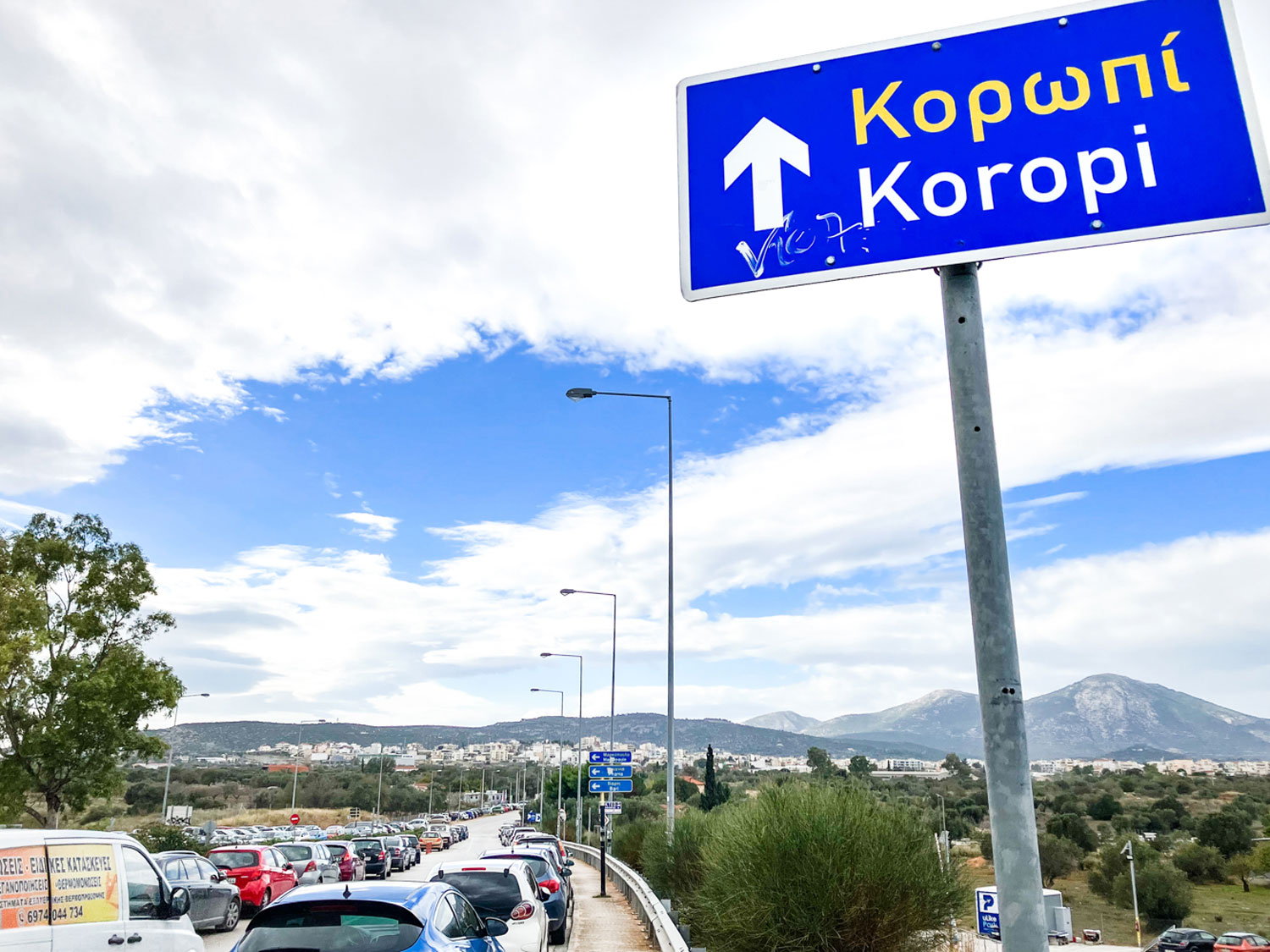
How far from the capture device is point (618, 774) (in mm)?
30000

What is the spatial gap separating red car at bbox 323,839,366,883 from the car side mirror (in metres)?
19.8

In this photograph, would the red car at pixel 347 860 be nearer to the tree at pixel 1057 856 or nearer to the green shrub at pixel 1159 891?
the tree at pixel 1057 856

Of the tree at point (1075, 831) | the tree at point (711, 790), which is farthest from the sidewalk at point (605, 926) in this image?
the tree at point (1075, 831)

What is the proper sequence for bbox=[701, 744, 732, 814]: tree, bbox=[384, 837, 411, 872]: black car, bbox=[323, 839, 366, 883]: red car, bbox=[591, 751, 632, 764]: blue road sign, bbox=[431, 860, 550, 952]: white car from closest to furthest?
bbox=[431, 860, 550, 952]: white car → bbox=[323, 839, 366, 883]: red car → bbox=[591, 751, 632, 764]: blue road sign → bbox=[384, 837, 411, 872]: black car → bbox=[701, 744, 732, 814]: tree

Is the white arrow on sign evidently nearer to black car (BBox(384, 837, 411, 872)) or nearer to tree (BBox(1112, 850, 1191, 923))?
black car (BBox(384, 837, 411, 872))

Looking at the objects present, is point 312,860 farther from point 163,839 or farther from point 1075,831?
point 1075,831

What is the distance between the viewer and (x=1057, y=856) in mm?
64875

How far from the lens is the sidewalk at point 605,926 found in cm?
1658

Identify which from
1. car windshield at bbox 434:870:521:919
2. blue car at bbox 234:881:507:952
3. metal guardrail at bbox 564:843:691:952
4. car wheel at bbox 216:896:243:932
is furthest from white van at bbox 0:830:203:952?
car wheel at bbox 216:896:243:932

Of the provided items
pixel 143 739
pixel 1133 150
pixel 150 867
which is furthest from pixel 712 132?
pixel 143 739

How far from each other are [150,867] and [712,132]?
9641 mm

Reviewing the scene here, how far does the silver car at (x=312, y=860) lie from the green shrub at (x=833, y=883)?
1759cm

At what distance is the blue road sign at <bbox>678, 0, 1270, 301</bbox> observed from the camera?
2844 millimetres

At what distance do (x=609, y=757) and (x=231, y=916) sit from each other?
13.0 meters
